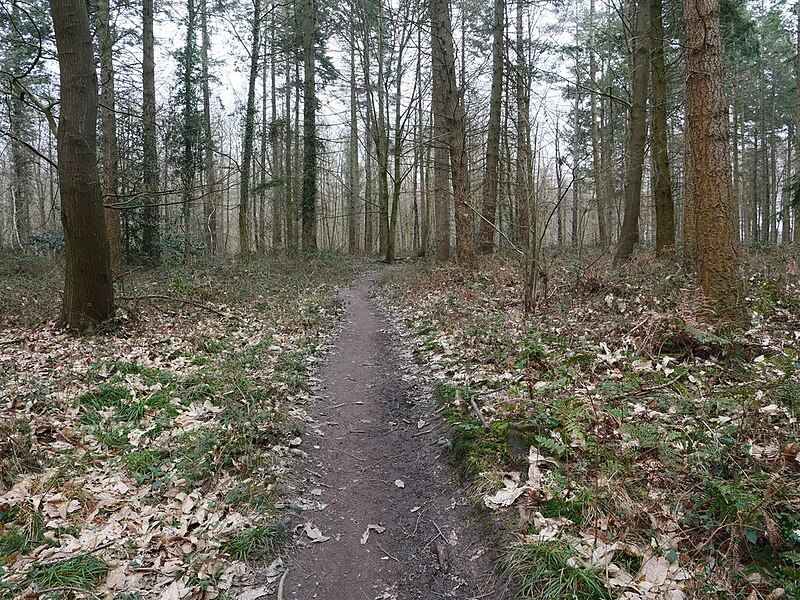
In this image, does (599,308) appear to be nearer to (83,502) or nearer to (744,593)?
(744,593)

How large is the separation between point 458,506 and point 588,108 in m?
28.2

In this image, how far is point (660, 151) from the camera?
466 inches

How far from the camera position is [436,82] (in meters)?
14.9

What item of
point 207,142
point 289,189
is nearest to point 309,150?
point 289,189

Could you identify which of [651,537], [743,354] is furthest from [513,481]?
[743,354]

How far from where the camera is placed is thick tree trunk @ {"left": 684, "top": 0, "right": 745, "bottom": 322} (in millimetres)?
5746

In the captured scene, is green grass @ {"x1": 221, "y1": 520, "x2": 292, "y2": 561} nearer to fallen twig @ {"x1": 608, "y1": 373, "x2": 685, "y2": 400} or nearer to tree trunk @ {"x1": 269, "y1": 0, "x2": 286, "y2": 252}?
fallen twig @ {"x1": 608, "y1": 373, "x2": 685, "y2": 400}

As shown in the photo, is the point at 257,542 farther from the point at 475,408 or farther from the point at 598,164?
the point at 598,164

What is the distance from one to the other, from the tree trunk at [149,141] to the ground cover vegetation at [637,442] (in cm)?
1317

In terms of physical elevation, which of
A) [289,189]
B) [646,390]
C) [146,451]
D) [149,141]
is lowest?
[146,451]

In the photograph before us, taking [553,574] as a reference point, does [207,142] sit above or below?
above

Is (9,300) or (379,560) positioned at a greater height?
(9,300)

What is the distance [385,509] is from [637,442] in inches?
85.5

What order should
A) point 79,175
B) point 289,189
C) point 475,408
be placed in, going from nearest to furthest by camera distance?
point 475,408, point 79,175, point 289,189
